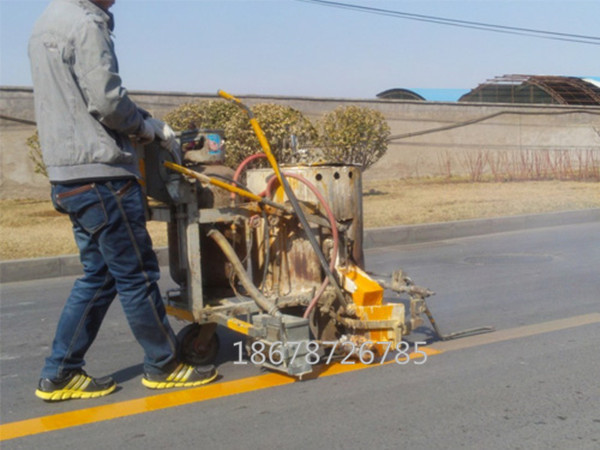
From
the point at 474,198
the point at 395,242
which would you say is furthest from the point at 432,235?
the point at 474,198

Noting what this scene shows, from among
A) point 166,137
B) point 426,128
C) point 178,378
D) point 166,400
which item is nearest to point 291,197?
point 166,137

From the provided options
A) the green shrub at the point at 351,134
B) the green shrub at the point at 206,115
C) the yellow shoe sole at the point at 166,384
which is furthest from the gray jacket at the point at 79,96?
the green shrub at the point at 351,134

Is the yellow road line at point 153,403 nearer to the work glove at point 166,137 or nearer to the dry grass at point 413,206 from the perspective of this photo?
the work glove at point 166,137

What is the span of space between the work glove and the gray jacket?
170 mm

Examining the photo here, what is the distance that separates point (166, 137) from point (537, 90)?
90.1 feet

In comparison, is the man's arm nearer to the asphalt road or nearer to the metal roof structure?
the asphalt road

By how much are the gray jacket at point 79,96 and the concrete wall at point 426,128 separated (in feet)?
40.1

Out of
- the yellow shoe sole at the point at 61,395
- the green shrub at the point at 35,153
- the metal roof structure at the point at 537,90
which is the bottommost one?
the yellow shoe sole at the point at 61,395

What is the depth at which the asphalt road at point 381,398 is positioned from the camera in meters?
3.47

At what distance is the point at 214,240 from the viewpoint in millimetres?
4309

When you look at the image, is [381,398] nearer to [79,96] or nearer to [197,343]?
[197,343]

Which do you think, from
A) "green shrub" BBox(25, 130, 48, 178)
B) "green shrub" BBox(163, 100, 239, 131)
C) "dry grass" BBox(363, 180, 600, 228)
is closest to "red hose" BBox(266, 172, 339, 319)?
"dry grass" BBox(363, 180, 600, 228)

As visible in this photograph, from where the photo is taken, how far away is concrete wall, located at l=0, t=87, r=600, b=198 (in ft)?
50.1

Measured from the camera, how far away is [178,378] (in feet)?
13.5
